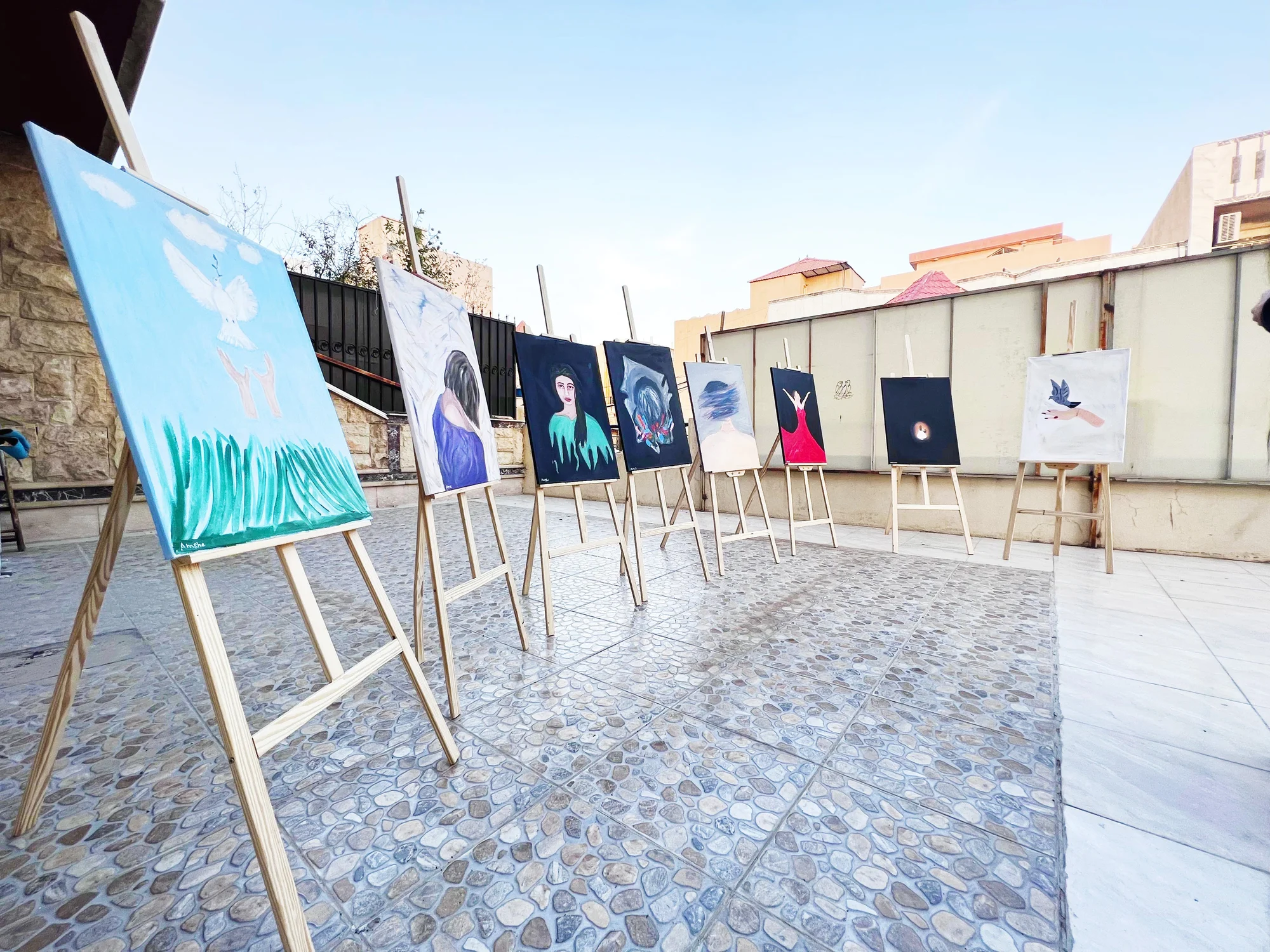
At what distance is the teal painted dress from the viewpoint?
215 centimetres

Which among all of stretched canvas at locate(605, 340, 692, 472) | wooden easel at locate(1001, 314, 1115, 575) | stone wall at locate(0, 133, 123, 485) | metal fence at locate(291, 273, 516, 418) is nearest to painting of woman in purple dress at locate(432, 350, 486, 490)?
stretched canvas at locate(605, 340, 692, 472)

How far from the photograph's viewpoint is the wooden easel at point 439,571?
1369 mm

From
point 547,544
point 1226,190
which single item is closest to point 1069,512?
point 547,544

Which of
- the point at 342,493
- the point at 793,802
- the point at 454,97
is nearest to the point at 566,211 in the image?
the point at 454,97

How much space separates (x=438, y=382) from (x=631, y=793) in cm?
135

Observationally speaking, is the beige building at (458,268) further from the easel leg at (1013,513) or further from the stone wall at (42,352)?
the easel leg at (1013,513)

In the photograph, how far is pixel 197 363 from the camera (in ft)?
2.92

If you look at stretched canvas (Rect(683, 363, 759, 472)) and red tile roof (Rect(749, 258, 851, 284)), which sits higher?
red tile roof (Rect(749, 258, 851, 284))

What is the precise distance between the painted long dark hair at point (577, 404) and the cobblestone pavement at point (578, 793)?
0.84m

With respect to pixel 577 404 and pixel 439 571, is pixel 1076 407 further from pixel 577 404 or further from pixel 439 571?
pixel 439 571

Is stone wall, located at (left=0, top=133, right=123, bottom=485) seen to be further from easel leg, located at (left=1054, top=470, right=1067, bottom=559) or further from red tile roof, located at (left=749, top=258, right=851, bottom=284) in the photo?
red tile roof, located at (left=749, top=258, right=851, bottom=284)

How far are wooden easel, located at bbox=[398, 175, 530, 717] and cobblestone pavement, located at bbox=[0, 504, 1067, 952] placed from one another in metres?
0.13

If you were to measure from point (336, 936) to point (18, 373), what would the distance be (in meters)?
4.85

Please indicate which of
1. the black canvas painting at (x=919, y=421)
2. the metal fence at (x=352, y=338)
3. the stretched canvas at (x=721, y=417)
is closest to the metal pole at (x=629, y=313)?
the stretched canvas at (x=721, y=417)
